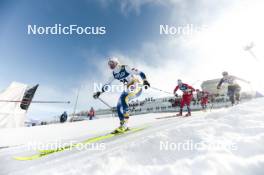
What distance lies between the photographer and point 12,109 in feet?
66.4

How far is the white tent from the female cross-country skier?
1615 centimetres

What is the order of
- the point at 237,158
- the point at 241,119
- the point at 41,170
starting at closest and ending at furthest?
the point at 237,158
the point at 41,170
the point at 241,119

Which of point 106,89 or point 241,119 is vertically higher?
point 106,89

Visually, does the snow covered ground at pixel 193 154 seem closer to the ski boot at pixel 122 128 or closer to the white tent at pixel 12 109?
the ski boot at pixel 122 128

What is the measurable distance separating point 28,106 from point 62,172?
823 inches

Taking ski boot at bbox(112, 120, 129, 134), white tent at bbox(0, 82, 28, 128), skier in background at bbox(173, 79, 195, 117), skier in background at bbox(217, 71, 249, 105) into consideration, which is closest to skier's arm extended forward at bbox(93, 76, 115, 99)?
ski boot at bbox(112, 120, 129, 134)

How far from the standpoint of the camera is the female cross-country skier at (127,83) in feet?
22.2

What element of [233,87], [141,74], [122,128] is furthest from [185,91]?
[122,128]

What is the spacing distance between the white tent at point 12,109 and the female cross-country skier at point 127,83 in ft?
53.0

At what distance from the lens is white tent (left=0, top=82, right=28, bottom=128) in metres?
19.7

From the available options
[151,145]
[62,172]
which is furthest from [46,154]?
[151,145]

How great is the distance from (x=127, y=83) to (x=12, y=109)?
1731 cm

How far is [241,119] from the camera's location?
3752 millimetres

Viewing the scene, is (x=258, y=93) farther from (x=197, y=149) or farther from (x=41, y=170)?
(x=41, y=170)
